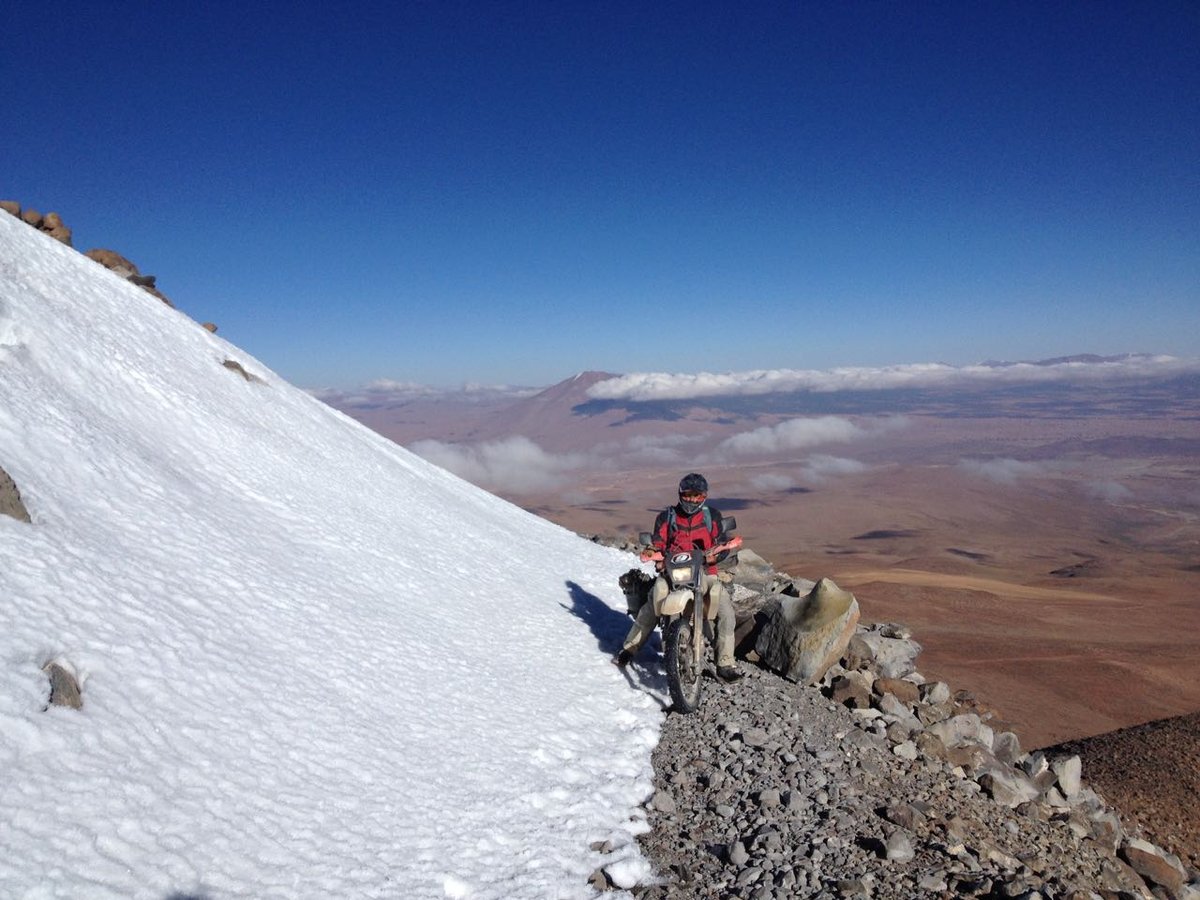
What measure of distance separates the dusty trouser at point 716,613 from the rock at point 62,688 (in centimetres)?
472

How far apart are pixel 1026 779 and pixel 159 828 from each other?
7801 millimetres

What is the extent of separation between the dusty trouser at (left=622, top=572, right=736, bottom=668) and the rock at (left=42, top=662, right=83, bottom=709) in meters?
4.72

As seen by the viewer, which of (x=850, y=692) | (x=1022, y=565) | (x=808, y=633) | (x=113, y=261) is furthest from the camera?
(x=1022, y=565)

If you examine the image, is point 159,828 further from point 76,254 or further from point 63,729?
point 76,254

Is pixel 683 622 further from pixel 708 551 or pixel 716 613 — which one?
pixel 708 551

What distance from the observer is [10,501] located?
15.4 feet

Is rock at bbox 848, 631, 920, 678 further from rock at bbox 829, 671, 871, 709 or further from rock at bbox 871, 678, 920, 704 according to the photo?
rock at bbox 829, 671, 871, 709

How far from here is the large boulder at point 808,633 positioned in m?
7.41

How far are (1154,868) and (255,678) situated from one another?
793cm

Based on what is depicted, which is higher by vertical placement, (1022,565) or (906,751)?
(906,751)

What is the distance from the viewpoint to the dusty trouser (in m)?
6.72

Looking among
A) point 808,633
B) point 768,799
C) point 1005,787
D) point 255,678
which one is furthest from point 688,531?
point 255,678

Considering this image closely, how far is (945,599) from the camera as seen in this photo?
1203 inches

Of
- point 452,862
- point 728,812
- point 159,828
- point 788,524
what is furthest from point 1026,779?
point 788,524
